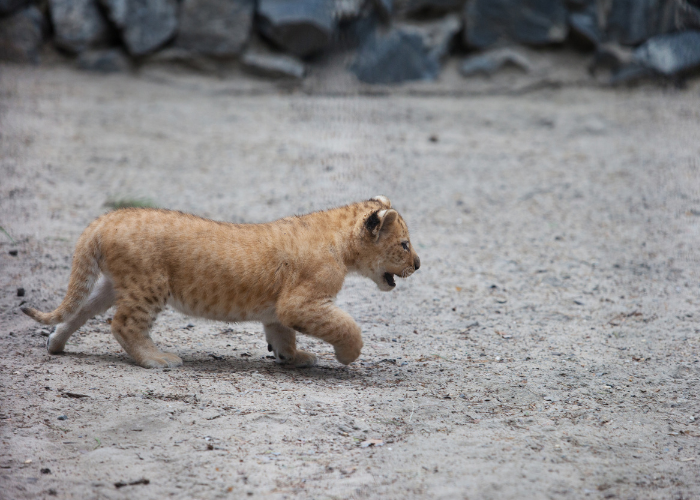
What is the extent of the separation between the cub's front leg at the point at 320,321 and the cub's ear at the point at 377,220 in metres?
0.69

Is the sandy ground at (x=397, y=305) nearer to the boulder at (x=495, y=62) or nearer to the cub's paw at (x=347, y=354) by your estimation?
the cub's paw at (x=347, y=354)

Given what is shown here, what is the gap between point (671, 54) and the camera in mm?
12727

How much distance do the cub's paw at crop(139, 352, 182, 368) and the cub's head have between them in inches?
60.6

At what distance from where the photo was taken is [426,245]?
7863mm

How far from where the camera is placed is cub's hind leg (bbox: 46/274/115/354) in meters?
4.97

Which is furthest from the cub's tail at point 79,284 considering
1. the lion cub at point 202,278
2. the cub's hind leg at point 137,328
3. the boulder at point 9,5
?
the boulder at point 9,5

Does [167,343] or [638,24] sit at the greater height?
[638,24]

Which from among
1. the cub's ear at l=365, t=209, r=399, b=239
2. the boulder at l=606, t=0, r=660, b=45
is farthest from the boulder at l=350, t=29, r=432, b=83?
the cub's ear at l=365, t=209, r=399, b=239

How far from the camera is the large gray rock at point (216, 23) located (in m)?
13.1

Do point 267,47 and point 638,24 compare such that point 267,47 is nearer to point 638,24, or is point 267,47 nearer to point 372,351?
point 638,24

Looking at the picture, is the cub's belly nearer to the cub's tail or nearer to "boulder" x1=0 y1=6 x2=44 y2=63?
the cub's tail

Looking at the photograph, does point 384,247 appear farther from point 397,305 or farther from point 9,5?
point 9,5

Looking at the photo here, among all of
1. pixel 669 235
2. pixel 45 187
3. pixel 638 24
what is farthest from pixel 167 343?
pixel 638 24

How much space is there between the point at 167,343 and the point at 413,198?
14.8 feet
